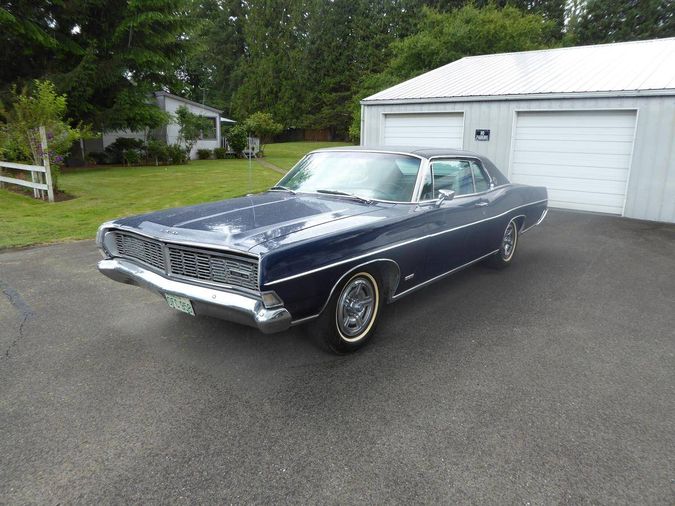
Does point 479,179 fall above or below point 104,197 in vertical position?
above

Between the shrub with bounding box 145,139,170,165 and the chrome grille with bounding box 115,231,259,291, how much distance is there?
21.5 m

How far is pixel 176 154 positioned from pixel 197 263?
2268cm

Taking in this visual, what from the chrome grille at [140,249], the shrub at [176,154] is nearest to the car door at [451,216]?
the chrome grille at [140,249]

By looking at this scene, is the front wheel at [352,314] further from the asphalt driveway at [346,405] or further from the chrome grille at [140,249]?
the chrome grille at [140,249]

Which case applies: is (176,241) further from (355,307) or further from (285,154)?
(285,154)

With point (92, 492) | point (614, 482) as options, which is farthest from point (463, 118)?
point (92, 492)

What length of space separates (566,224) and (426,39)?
16.1 metres

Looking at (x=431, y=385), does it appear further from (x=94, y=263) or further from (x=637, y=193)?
(x=637, y=193)

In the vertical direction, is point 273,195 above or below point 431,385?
above

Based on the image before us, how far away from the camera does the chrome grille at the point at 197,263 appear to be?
3104 mm

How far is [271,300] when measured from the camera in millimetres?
3010

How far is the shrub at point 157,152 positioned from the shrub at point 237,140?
6.38 meters

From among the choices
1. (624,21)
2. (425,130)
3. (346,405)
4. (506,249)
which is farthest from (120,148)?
(624,21)

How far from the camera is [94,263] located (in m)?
6.36
